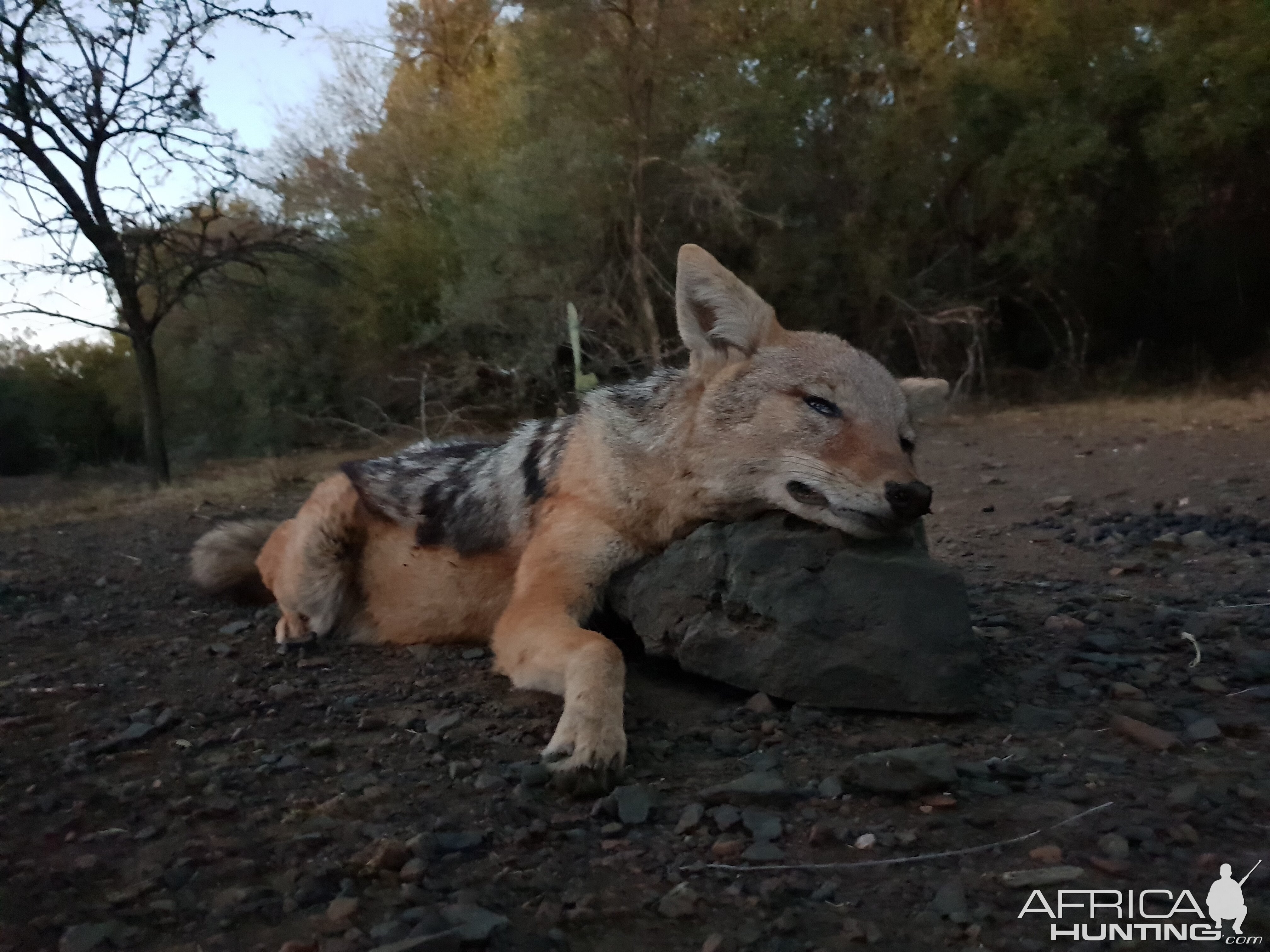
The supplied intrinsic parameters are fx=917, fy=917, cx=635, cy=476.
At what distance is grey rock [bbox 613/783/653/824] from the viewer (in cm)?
231

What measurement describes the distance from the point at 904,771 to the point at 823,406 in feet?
4.44

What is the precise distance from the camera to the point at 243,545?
536 centimetres

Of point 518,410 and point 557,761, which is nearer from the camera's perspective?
point 557,761

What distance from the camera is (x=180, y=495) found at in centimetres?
1074

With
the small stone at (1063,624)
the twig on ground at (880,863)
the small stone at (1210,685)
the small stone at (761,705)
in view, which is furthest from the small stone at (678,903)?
the small stone at (1063,624)

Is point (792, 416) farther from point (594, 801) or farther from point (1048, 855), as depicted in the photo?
point (1048, 855)

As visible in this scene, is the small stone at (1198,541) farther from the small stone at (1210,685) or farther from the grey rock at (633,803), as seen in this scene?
the grey rock at (633,803)

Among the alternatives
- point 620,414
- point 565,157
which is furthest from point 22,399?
point 620,414

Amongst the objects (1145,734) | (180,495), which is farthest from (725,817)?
Result: (180,495)

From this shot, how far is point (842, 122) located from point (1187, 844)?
14638 mm

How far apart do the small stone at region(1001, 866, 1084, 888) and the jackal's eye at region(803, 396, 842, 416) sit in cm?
168

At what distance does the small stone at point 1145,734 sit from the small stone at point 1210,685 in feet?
1.34

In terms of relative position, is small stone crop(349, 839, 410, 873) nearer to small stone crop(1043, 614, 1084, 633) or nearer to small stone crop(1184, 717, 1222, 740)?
small stone crop(1184, 717, 1222, 740)

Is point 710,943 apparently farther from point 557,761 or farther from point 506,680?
point 506,680
